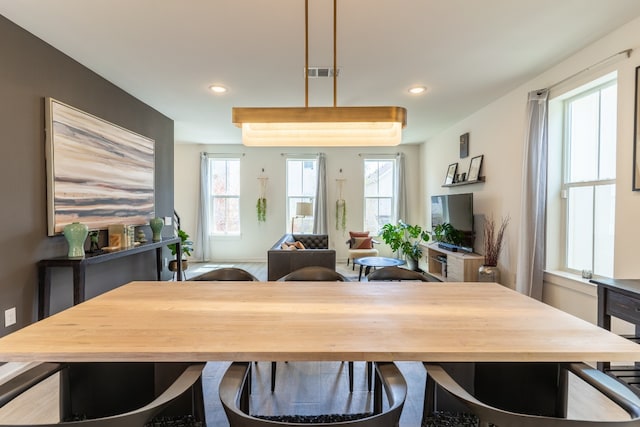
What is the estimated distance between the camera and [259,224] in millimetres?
7098

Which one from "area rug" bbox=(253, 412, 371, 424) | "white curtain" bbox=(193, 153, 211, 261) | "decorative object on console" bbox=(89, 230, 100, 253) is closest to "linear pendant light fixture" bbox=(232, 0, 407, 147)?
"area rug" bbox=(253, 412, 371, 424)

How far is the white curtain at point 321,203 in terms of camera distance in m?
6.86

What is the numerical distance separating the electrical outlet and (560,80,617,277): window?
482cm

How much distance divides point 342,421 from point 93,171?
340 centimetres

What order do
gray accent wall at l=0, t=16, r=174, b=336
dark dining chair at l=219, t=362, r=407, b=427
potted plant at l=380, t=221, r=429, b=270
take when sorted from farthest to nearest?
potted plant at l=380, t=221, r=429, b=270 → gray accent wall at l=0, t=16, r=174, b=336 → dark dining chair at l=219, t=362, r=407, b=427

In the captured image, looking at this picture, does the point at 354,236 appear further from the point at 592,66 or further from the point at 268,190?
the point at 592,66

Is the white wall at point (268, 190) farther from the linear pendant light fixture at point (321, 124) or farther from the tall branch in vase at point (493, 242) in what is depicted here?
the linear pendant light fixture at point (321, 124)

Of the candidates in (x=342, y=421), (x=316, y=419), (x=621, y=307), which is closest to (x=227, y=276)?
(x=316, y=419)

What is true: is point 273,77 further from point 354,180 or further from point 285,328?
point 354,180

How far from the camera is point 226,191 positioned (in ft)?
23.4

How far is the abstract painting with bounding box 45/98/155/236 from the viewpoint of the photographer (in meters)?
2.70

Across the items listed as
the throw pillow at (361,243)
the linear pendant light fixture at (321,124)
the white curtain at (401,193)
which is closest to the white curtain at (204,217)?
the throw pillow at (361,243)

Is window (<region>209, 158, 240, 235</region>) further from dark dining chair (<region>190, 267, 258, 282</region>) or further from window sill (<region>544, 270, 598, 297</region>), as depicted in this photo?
window sill (<region>544, 270, 598, 297</region>)

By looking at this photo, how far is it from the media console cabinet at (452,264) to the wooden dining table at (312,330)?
2.62 m
